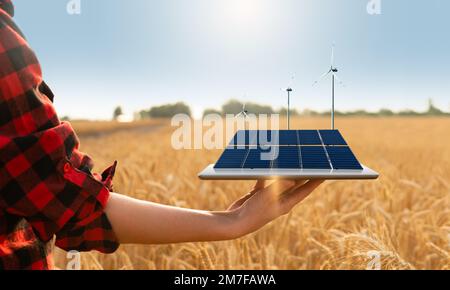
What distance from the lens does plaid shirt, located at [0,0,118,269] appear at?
937 millimetres

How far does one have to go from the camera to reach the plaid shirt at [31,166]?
3.07 ft

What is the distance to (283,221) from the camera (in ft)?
10.4

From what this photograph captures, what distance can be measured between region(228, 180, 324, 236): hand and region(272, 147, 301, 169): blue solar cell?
1.6 inches

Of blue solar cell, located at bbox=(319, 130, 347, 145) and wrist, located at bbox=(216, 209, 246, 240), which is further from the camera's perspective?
blue solar cell, located at bbox=(319, 130, 347, 145)

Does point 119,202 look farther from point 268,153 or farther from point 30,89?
point 268,153

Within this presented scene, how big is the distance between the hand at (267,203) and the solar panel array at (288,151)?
2.1 inches

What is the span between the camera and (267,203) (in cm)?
121

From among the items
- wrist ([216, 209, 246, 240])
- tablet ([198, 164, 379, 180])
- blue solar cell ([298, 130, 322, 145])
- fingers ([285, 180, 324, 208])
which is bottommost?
wrist ([216, 209, 246, 240])

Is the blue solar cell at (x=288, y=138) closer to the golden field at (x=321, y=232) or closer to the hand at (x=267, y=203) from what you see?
the hand at (x=267, y=203)

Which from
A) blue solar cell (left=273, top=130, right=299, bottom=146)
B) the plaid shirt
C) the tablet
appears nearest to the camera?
the plaid shirt

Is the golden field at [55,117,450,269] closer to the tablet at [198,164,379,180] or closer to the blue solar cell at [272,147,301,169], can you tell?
the blue solar cell at [272,147,301,169]

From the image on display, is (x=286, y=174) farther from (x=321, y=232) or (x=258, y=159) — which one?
(x=321, y=232)

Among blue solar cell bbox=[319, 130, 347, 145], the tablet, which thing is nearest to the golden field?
blue solar cell bbox=[319, 130, 347, 145]
